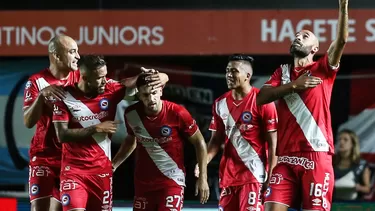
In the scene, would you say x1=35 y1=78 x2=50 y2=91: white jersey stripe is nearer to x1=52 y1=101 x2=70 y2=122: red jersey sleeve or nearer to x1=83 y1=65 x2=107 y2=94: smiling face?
x1=52 y1=101 x2=70 y2=122: red jersey sleeve

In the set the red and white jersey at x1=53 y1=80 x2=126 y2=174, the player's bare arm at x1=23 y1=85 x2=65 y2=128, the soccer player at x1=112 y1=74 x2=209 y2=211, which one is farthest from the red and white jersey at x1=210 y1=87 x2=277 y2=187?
the player's bare arm at x1=23 y1=85 x2=65 y2=128

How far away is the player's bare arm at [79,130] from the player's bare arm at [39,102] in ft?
0.91

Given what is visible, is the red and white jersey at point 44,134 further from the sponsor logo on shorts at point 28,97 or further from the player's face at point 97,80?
the player's face at point 97,80

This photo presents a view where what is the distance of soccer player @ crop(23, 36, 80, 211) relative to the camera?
12.1 metres

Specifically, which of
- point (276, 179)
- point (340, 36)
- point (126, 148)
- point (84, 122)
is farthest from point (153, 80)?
point (340, 36)

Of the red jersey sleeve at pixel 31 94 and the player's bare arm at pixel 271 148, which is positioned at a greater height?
the red jersey sleeve at pixel 31 94

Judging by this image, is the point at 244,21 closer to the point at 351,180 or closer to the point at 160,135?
the point at 351,180

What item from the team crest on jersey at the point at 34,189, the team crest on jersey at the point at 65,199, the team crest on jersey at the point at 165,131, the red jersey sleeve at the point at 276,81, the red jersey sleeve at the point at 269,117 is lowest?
the team crest on jersey at the point at 65,199

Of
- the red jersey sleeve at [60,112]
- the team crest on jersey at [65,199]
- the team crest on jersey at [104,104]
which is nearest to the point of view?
the team crest on jersey at [65,199]

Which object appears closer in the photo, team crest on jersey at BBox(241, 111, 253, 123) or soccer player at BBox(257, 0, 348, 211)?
soccer player at BBox(257, 0, 348, 211)

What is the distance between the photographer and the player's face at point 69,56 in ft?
39.6

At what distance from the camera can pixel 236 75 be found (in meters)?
12.2

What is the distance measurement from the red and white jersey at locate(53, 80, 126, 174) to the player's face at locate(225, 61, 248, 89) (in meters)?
1.25

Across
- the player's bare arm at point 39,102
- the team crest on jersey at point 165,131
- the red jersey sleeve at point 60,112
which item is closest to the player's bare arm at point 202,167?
the team crest on jersey at point 165,131
